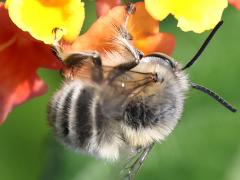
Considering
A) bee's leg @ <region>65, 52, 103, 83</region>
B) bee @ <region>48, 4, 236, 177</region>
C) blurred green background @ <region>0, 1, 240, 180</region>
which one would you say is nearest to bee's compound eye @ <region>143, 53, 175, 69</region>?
bee @ <region>48, 4, 236, 177</region>

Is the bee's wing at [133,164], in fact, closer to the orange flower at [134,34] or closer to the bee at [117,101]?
the bee at [117,101]

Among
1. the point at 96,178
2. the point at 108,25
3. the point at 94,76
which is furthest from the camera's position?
the point at 96,178

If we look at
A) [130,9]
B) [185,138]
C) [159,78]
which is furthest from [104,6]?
[185,138]

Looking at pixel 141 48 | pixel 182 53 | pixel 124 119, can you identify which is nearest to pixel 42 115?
pixel 182 53

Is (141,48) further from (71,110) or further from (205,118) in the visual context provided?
(205,118)

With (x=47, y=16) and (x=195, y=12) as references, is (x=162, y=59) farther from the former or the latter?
(x=47, y=16)
